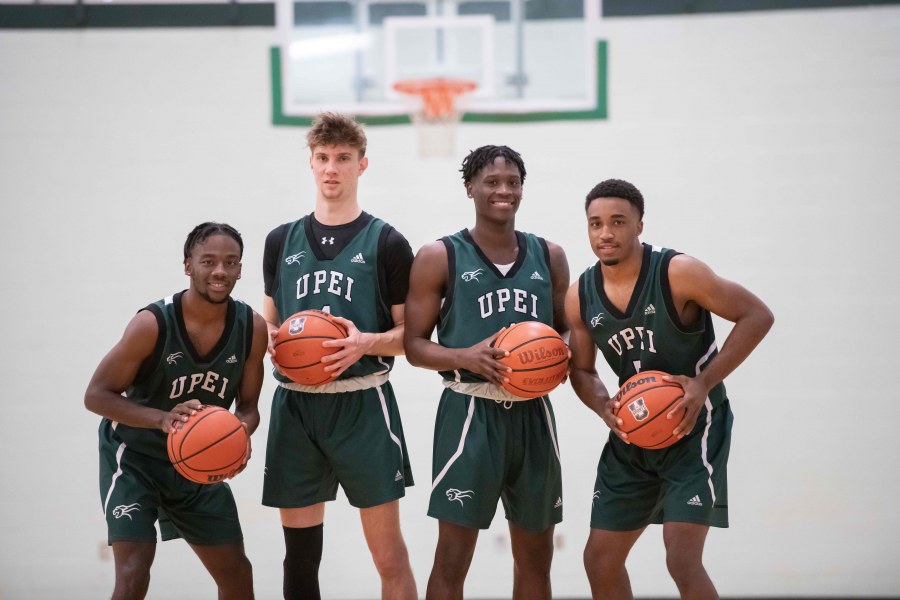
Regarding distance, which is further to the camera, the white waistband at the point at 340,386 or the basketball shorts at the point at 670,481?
the white waistband at the point at 340,386

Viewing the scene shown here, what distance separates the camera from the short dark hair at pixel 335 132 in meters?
3.89

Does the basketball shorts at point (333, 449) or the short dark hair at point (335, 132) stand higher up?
the short dark hair at point (335, 132)

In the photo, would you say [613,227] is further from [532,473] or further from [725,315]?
[532,473]

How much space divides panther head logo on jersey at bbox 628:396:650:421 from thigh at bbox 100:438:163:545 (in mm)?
1828

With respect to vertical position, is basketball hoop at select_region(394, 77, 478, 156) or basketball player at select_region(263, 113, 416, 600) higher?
basketball hoop at select_region(394, 77, 478, 156)

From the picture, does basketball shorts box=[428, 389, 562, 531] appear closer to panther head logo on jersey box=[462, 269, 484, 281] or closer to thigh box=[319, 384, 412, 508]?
thigh box=[319, 384, 412, 508]

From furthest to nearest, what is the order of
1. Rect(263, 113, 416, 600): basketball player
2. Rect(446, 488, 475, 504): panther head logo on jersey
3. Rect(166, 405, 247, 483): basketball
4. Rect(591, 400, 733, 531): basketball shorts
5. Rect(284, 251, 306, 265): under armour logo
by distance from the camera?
Rect(284, 251, 306, 265): under armour logo < Rect(263, 113, 416, 600): basketball player < Rect(446, 488, 475, 504): panther head logo on jersey < Rect(591, 400, 733, 531): basketball shorts < Rect(166, 405, 247, 483): basketball

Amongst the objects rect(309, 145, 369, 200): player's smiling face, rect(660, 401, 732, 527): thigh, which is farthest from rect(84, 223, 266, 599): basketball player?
rect(660, 401, 732, 527): thigh

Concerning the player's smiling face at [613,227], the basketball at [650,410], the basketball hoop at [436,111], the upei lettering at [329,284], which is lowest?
the basketball at [650,410]

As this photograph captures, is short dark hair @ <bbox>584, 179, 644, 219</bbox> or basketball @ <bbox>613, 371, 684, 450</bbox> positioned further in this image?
short dark hair @ <bbox>584, 179, 644, 219</bbox>

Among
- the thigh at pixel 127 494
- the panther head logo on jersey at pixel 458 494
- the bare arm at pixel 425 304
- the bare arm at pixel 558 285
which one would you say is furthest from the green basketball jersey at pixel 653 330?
the thigh at pixel 127 494

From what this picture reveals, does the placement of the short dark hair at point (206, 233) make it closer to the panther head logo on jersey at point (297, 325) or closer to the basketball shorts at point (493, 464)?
the panther head logo on jersey at point (297, 325)

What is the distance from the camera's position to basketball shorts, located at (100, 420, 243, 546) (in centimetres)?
354

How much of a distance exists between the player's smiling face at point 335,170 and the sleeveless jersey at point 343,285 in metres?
0.18
